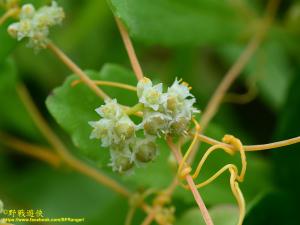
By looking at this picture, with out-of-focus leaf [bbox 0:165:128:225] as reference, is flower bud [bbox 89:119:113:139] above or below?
below

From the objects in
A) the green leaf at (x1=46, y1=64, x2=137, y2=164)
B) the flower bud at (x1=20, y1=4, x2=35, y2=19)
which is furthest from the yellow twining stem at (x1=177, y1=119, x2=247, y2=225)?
the flower bud at (x1=20, y1=4, x2=35, y2=19)

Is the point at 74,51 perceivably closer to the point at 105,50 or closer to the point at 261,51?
the point at 105,50

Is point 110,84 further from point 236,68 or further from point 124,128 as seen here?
point 236,68

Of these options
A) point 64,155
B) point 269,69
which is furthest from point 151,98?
point 269,69

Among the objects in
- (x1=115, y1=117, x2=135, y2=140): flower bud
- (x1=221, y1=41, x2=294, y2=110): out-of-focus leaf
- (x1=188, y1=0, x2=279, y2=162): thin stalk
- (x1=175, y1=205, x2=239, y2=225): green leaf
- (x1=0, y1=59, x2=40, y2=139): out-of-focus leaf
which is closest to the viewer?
(x1=115, y1=117, x2=135, y2=140): flower bud

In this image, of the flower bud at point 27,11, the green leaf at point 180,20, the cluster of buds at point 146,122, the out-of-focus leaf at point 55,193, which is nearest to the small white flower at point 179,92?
the cluster of buds at point 146,122

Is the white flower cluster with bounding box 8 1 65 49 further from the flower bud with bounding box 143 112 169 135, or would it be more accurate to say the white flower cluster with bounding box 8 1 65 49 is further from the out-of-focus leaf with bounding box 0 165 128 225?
the out-of-focus leaf with bounding box 0 165 128 225
